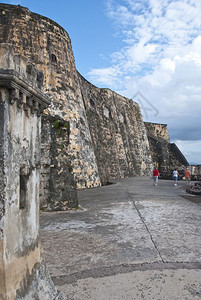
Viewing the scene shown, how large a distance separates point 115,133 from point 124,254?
1917 cm

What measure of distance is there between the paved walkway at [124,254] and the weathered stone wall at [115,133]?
38.4 feet

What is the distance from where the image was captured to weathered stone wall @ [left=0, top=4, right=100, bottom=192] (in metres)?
11.4

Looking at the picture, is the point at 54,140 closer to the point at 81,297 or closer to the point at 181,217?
the point at 181,217

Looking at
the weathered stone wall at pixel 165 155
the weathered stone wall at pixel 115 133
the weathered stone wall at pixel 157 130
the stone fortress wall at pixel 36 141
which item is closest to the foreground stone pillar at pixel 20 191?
the stone fortress wall at pixel 36 141

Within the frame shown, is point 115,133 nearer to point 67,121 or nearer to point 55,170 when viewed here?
point 67,121

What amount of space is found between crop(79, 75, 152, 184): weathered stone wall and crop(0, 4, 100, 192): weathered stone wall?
424 centimetres

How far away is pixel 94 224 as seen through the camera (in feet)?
17.0

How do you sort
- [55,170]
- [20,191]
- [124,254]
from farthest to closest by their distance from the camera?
[55,170]
[124,254]
[20,191]

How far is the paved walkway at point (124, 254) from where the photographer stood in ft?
8.71

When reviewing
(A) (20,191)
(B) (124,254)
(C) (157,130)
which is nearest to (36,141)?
(A) (20,191)

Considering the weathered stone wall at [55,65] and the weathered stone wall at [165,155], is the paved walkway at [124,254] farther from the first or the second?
the weathered stone wall at [165,155]

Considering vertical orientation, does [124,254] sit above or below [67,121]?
below

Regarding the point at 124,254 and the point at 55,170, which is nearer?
the point at 124,254

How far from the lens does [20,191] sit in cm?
231
